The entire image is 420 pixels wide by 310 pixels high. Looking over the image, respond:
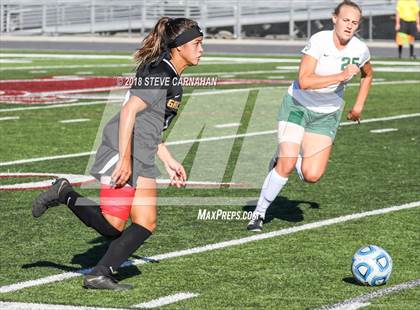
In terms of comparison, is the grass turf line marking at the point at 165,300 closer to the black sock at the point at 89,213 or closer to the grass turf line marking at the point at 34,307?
the grass turf line marking at the point at 34,307

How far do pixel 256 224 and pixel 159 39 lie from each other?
→ 9.00ft

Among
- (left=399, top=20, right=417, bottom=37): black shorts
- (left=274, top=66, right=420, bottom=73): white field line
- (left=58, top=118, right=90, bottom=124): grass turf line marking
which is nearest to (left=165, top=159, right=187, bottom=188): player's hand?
(left=58, top=118, right=90, bottom=124): grass turf line marking

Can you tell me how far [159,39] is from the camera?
7.97m

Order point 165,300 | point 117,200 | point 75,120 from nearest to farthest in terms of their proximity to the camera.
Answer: point 165,300 < point 117,200 < point 75,120

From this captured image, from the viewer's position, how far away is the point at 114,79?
26984 millimetres

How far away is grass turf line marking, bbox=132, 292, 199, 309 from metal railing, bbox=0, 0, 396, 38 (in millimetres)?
39624

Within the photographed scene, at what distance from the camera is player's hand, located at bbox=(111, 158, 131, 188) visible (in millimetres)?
7695

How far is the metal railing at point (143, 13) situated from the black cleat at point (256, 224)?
37000 mm

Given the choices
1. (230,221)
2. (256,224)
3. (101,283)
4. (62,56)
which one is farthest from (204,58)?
(101,283)

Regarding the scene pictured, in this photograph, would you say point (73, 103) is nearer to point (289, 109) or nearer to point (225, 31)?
point (289, 109)

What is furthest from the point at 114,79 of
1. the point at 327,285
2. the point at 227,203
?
the point at 327,285

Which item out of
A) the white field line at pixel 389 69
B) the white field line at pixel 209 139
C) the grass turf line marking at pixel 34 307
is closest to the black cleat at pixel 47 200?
the grass turf line marking at pixel 34 307

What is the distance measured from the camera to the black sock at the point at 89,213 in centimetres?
811

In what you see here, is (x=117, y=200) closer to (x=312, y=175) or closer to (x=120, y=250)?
(x=120, y=250)
